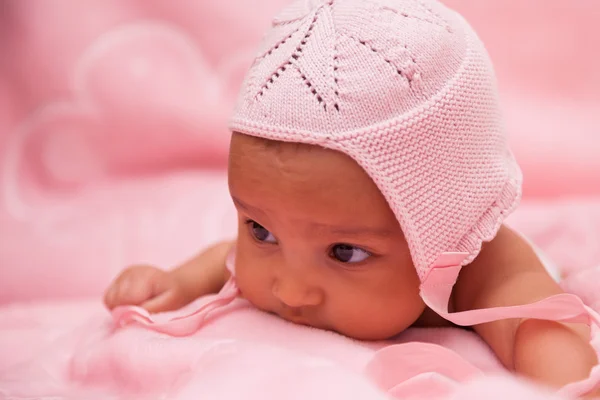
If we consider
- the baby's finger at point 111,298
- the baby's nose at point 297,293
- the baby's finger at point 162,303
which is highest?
the baby's nose at point 297,293

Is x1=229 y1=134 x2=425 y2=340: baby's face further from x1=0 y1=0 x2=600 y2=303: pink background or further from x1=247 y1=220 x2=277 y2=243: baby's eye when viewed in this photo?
x1=0 y1=0 x2=600 y2=303: pink background

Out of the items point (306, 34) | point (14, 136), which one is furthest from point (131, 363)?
point (14, 136)

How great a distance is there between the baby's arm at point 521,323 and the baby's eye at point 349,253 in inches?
7.8

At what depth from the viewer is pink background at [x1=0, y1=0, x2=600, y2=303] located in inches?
63.8

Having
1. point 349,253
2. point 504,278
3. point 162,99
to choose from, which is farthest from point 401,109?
point 162,99

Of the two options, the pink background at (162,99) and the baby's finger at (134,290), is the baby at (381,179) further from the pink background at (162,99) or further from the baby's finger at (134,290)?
the pink background at (162,99)

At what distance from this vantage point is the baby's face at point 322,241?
84 centimetres

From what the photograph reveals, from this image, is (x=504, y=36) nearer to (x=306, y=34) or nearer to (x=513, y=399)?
(x=306, y=34)

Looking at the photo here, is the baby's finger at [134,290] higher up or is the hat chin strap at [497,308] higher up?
the hat chin strap at [497,308]

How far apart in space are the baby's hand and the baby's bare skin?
0.50ft

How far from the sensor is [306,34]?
90 centimetres

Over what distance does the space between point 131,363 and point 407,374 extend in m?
0.36

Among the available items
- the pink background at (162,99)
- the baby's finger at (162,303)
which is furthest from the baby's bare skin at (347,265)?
the pink background at (162,99)

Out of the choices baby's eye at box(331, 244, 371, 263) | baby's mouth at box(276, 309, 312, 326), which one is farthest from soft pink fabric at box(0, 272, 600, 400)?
baby's eye at box(331, 244, 371, 263)
